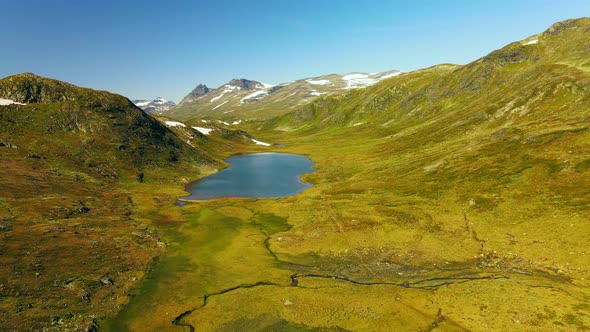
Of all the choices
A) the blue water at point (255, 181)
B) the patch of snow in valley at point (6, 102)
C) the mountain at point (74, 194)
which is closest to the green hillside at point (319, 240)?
the mountain at point (74, 194)

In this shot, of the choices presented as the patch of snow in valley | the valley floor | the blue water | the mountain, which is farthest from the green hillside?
the blue water

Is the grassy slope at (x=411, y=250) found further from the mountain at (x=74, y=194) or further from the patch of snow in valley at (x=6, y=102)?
the patch of snow in valley at (x=6, y=102)

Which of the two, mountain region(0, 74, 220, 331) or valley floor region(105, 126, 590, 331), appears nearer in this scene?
valley floor region(105, 126, 590, 331)

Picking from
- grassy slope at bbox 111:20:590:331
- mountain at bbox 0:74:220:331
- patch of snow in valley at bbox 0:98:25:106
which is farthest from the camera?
patch of snow in valley at bbox 0:98:25:106

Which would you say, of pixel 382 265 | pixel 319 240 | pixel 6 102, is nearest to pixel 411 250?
pixel 382 265

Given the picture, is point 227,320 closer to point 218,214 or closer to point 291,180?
point 218,214

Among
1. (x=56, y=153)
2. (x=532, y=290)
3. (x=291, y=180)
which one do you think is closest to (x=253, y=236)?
(x=532, y=290)

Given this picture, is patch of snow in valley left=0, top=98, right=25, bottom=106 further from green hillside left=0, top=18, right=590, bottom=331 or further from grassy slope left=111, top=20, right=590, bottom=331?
grassy slope left=111, top=20, right=590, bottom=331

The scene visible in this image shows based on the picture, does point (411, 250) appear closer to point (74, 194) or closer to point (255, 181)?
point (255, 181)
